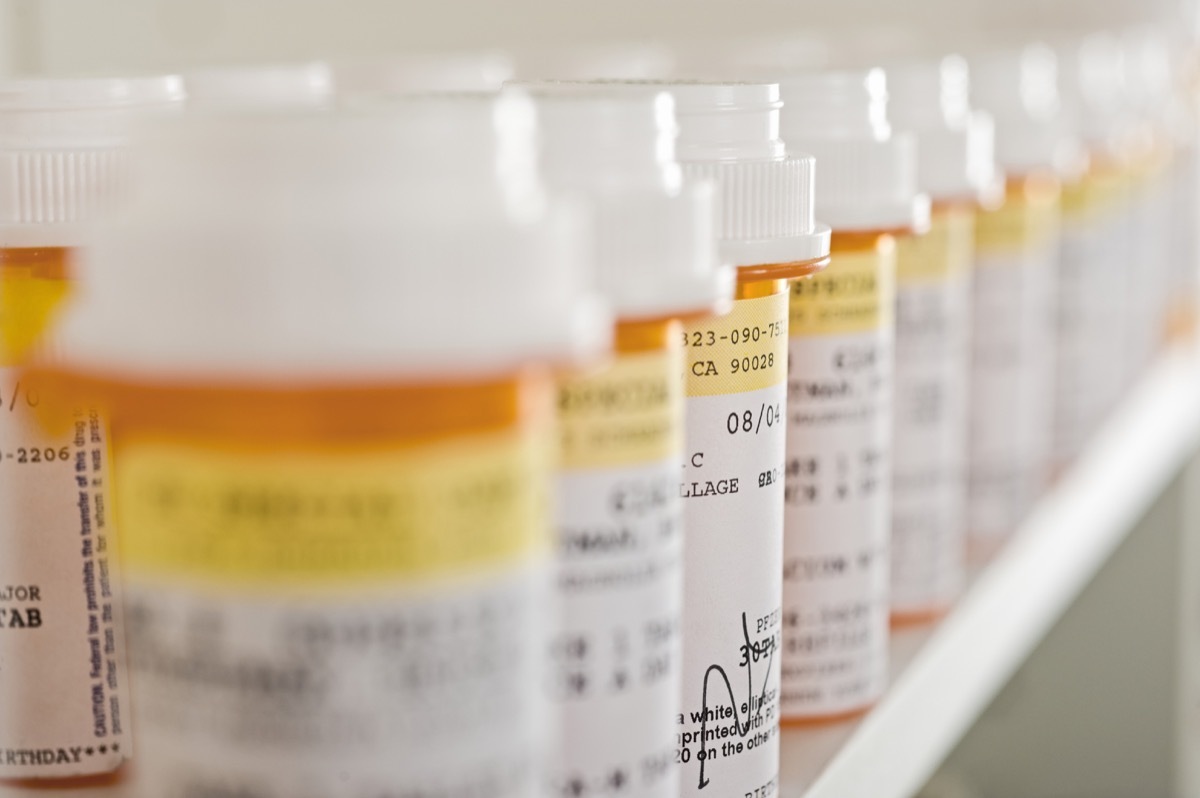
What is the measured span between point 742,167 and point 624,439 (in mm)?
98

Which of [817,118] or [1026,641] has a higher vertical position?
[817,118]

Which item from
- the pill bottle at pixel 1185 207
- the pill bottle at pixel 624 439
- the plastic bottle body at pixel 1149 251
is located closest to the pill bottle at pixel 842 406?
the pill bottle at pixel 624 439

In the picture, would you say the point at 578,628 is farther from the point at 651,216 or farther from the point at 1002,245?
the point at 1002,245

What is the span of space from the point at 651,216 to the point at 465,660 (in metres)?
0.10

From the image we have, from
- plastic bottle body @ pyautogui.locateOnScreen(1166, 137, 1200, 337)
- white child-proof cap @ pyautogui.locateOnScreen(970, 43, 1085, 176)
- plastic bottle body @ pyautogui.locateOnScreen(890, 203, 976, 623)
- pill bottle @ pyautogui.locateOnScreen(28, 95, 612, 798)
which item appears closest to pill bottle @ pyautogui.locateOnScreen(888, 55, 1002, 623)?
plastic bottle body @ pyautogui.locateOnScreen(890, 203, 976, 623)

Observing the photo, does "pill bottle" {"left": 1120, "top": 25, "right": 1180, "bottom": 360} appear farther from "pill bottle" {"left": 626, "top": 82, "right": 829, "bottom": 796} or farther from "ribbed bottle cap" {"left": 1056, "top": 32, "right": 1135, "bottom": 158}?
"pill bottle" {"left": 626, "top": 82, "right": 829, "bottom": 796}

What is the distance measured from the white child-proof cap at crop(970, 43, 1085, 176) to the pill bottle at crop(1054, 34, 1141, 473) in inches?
0.8

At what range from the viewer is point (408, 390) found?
240mm

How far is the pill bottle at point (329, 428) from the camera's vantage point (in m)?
0.24

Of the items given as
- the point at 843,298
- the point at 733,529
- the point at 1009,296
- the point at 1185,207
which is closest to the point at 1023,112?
the point at 1009,296

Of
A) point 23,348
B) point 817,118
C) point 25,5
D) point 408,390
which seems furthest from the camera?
point 25,5

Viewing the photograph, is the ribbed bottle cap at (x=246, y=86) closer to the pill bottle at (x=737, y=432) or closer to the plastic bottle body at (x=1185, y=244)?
the pill bottle at (x=737, y=432)

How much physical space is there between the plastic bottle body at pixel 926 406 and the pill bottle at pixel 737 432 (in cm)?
17

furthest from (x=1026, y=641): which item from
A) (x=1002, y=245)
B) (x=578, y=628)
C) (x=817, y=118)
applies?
(x=578, y=628)
